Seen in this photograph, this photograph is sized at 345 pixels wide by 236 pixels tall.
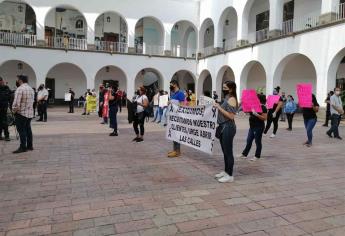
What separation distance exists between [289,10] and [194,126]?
58.7 ft

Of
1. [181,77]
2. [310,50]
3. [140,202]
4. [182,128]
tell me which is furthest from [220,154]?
[181,77]

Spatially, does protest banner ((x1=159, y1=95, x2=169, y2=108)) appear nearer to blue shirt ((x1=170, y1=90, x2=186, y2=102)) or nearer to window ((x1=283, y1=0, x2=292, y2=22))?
blue shirt ((x1=170, y1=90, x2=186, y2=102))

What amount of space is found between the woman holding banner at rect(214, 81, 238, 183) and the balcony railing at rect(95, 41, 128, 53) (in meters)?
23.0

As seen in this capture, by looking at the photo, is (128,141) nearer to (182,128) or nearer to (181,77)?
(182,128)

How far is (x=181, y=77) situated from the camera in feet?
110

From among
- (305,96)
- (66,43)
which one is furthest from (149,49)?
(305,96)

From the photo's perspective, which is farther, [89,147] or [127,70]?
[127,70]

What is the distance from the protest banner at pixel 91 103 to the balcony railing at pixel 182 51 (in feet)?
39.5

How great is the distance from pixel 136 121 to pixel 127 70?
18.5 metres

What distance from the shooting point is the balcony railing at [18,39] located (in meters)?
25.0

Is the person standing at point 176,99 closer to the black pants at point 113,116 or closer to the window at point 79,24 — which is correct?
the black pants at point 113,116

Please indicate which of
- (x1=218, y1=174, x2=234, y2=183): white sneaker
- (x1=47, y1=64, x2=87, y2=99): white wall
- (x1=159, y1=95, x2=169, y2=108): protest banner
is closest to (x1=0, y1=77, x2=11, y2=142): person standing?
(x1=218, y1=174, x2=234, y2=183): white sneaker

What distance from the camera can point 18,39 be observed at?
2539cm

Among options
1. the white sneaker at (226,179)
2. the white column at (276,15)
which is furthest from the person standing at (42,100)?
the white column at (276,15)
